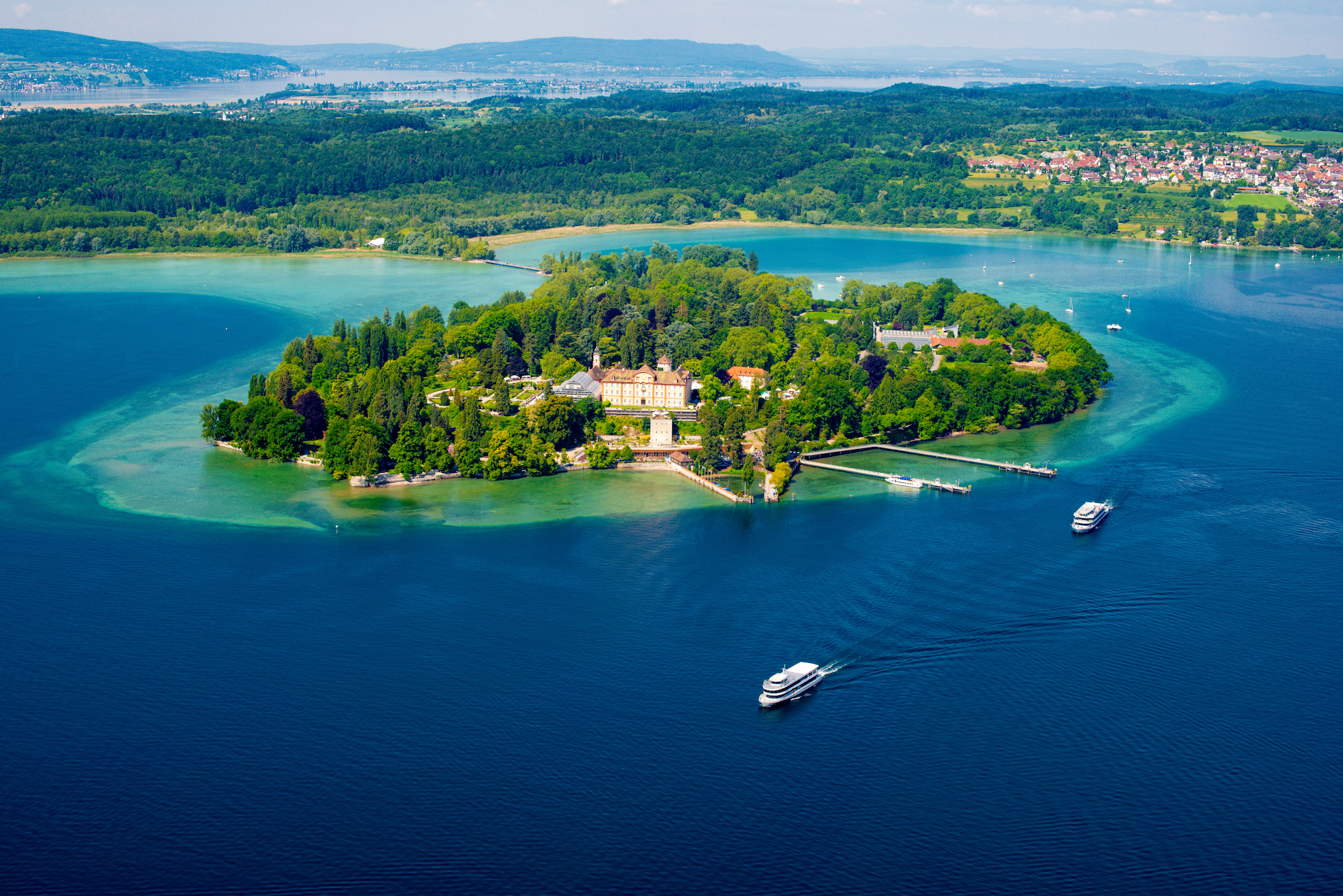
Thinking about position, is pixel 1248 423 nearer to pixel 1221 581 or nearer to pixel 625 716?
pixel 1221 581

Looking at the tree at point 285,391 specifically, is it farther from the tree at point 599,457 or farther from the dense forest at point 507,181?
the dense forest at point 507,181

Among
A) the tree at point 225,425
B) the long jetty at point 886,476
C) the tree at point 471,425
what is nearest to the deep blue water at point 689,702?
the long jetty at point 886,476

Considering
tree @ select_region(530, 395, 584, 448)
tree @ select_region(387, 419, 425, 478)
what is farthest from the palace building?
tree @ select_region(387, 419, 425, 478)

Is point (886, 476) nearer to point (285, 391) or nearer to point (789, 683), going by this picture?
point (789, 683)

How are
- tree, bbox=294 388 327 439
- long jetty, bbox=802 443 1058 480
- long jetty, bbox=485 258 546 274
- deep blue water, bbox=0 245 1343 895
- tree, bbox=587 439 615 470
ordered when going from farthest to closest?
1. long jetty, bbox=485 258 546 274
2. tree, bbox=294 388 327 439
3. tree, bbox=587 439 615 470
4. long jetty, bbox=802 443 1058 480
5. deep blue water, bbox=0 245 1343 895

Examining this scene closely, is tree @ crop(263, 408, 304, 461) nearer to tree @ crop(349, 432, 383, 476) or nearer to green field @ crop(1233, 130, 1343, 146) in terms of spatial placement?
tree @ crop(349, 432, 383, 476)

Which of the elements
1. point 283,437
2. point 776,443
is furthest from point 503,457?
point 776,443
